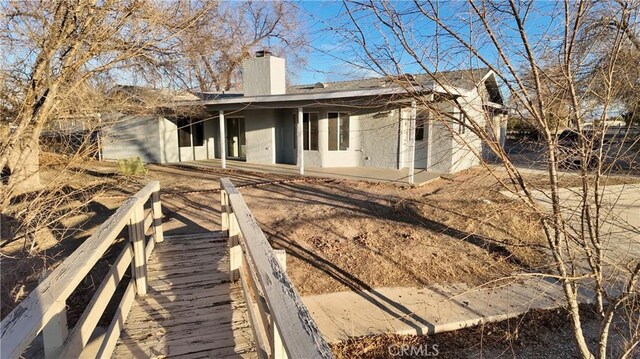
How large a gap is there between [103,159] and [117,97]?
38.2 feet

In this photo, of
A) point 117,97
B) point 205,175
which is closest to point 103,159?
point 205,175

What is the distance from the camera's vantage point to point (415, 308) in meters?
4.93

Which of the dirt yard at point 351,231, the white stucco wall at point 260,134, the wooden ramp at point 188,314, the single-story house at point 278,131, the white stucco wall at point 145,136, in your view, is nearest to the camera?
the wooden ramp at point 188,314

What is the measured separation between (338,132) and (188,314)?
11.6m

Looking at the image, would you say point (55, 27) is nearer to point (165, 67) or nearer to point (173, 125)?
point (165, 67)

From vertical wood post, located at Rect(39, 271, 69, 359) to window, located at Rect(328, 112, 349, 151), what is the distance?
1263 centimetres

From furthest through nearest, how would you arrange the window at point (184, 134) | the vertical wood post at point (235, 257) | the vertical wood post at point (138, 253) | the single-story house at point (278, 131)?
the window at point (184, 134) < the single-story house at point (278, 131) < the vertical wood post at point (235, 257) < the vertical wood post at point (138, 253)

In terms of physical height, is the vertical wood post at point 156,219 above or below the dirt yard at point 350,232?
above

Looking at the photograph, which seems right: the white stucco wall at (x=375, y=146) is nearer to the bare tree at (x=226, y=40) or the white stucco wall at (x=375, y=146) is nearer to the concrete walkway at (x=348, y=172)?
the concrete walkway at (x=348, y=172)

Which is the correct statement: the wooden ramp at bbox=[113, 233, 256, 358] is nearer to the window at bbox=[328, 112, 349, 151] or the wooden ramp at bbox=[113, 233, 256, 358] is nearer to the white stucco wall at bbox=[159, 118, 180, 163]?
the window at bbox=[328, 112, 349, 151]

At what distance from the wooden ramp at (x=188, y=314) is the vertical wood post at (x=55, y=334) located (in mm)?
1120

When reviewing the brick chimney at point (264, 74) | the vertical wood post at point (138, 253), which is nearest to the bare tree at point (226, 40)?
the brick chimney at point (264, 74)

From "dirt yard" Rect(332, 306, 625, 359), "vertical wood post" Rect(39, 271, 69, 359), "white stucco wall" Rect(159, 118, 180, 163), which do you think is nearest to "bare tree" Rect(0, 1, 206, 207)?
"vertical wood post" Rect(39, 271, 69, 359)

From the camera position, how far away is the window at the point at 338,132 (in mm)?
14062
